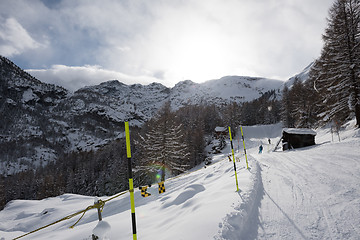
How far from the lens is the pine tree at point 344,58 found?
52.5 feet

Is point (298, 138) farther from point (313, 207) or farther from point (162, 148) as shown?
point (313, 207)

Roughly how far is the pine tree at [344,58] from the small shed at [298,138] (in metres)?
3.62

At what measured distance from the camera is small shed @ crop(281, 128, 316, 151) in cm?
2077

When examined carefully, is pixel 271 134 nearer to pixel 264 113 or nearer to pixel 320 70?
pixel 264 113

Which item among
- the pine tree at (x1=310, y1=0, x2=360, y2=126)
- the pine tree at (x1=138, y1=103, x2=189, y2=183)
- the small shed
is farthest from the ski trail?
the small shed

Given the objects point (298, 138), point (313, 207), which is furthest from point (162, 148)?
point (298, 138)

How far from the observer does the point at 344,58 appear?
1678 centimetres

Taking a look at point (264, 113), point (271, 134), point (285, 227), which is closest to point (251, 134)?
point (271, 134)

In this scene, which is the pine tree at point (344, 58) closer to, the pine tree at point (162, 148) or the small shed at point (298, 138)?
the small shed at point (298, 138)

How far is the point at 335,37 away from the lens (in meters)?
17.2

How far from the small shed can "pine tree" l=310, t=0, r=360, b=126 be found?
11.9 feet

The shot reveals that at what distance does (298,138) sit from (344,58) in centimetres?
1019

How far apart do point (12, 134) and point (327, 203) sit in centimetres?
26858

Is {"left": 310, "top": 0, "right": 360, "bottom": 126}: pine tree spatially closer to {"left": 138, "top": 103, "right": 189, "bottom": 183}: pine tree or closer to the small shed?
the small shed
